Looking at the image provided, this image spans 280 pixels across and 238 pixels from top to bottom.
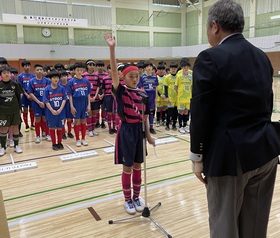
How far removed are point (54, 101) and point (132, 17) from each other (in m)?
15.6

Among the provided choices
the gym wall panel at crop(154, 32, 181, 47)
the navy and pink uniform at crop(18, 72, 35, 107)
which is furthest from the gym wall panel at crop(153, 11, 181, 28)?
the navy and pink uniform at crop(18, 72, 35, 107)

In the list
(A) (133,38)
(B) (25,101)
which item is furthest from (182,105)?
(A) (133,38)

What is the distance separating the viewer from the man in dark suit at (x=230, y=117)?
58.5 inches

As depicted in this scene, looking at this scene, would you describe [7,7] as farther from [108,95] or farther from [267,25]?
[267,25]

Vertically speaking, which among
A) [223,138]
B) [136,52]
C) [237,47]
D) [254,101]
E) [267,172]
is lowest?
[267,172]

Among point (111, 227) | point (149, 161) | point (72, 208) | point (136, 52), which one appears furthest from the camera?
point (136, 52)

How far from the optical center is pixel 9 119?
520 centimetres

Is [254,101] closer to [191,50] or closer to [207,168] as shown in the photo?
[207,168]

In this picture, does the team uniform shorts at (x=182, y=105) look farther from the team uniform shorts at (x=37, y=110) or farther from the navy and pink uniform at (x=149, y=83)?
the team uniform shorts at (x=37, y=110)

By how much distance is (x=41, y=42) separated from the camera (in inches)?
657

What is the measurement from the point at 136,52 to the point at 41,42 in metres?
6.30

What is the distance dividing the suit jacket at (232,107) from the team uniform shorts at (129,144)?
143cm

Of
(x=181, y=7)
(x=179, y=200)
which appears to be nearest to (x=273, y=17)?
(x=181, y=7)

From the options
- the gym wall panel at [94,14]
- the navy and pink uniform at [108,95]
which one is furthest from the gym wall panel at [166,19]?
the navy and pink uniform at [108,95]
